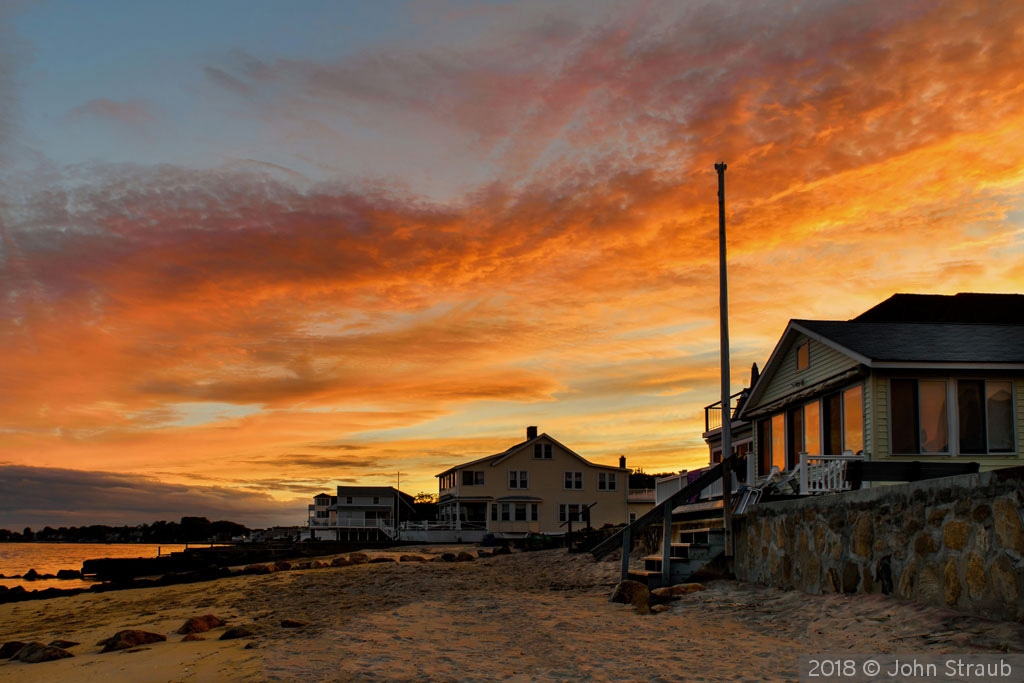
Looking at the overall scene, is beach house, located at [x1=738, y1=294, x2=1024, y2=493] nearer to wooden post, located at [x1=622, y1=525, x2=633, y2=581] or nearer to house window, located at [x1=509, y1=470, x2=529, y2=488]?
wooden post, located at [x1=622, y1=525, x2=633, y2=581]

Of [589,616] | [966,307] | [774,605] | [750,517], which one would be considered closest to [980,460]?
[750,517]

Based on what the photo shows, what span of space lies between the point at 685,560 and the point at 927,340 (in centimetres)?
956

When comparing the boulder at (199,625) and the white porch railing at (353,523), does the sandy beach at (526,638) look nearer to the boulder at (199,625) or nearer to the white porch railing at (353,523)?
the boulder at (199,625)

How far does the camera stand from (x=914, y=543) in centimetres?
1111

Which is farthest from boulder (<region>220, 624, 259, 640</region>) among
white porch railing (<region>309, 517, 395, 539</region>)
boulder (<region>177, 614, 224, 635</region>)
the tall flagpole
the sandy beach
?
white porch railing (<region>309, 517, 395, 539</region>)

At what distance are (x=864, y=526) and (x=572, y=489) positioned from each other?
62409mm

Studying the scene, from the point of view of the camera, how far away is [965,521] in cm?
1012

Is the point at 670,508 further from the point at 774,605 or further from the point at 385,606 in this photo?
the point at 385,606

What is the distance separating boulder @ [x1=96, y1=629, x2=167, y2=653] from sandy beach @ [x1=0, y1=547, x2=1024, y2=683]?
206 mm

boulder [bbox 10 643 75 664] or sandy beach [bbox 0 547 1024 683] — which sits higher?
sandy beach [bbox 0 547 1024 683]

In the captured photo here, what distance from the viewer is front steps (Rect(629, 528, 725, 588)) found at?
55.4ft

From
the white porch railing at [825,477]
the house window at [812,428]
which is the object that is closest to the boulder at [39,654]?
the white porch railing at [825,477]

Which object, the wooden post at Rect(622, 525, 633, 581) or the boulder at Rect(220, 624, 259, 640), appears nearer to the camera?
the boulder at Rect(220, 624, 259, 640)
